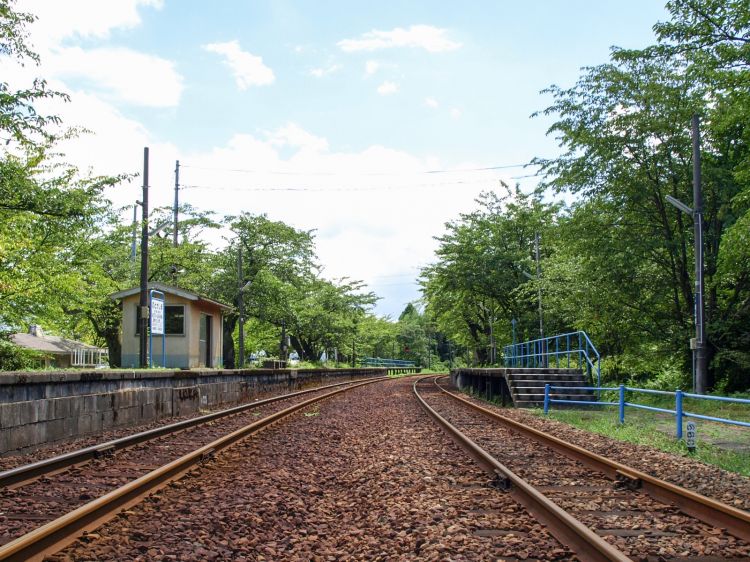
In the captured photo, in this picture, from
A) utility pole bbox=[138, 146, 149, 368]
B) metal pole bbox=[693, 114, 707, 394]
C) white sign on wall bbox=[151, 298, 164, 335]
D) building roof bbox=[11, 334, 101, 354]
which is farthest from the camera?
building roof bbox=[11, 334, 101, 354]

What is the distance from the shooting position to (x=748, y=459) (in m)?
7.92

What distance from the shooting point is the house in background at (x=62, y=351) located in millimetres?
42781

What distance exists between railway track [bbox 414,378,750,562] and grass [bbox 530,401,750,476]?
1690mm

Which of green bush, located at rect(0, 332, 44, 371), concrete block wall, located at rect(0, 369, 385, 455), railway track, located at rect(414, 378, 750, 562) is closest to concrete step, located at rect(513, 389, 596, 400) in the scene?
railway track, located at rect(414, 378, 750, 562)

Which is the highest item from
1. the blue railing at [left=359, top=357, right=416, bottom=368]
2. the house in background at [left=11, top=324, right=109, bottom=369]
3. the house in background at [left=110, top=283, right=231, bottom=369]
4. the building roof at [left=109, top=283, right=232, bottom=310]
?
→ the building roof at [left=109, top=283, right=232, bottom=310]

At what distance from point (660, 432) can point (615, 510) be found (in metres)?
5.81

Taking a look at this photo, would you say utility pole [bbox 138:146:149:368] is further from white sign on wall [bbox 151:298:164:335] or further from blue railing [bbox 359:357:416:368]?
blue railing [bbox 359:357:416:368]

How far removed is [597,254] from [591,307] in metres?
1.78

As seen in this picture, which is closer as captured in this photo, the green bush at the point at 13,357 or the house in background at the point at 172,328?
the green bush at the point at 13,357

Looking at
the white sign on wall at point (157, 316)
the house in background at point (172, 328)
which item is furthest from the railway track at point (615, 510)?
the house in background at point (172, 328)

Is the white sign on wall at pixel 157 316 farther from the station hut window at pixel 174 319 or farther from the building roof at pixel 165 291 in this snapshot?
the station hut window at pixel 174 319

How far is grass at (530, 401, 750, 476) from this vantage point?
814cm

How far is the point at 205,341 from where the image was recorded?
27719 millimetres

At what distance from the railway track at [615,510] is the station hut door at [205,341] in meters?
20.4
